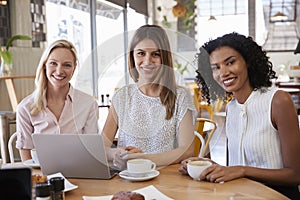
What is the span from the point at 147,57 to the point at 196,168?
383 mm

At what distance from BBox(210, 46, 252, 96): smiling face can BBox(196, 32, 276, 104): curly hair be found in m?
0.02

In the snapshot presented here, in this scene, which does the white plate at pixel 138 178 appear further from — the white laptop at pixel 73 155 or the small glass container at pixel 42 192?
the small glass container at pixel 42 192

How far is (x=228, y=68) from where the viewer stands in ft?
4.73

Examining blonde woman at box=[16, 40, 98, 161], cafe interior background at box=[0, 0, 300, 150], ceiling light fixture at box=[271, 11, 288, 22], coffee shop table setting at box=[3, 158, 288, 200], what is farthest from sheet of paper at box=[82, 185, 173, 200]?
ceiling light fixture at box=[271, 11, 288, 22]

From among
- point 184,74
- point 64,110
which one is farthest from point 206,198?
point 64,110

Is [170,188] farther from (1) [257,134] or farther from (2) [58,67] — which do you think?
(2) [58,67]

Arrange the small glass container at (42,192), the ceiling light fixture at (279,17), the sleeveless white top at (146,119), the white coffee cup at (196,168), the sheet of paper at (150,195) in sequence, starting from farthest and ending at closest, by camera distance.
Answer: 1. the ceiling light fixture at (279,17)
2. the sleeveless white top at (146,119)
3. the white coffee cup at (196,168)
4. the sheet of paper at (150,195)
5. the small glass container at (42,192)

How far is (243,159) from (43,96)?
0.92 metres

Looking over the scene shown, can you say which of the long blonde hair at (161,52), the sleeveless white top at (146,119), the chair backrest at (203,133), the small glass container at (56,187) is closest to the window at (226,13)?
the chair backrest at (203,133)

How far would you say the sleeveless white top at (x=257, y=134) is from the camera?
1.45 m

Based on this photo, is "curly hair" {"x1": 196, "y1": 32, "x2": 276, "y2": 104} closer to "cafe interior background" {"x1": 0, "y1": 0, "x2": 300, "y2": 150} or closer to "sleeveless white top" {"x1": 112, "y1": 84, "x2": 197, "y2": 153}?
"cafe interior background" {"x1": 0, "y1": 0, "x2": 300, "y2": 150}

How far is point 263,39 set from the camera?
914 centimetres

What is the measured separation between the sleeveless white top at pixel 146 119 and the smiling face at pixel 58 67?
42 centimetres

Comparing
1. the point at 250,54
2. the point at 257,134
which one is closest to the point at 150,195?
the point at 257,134
